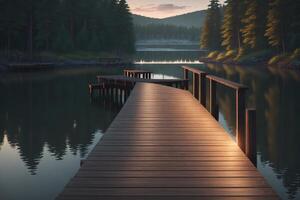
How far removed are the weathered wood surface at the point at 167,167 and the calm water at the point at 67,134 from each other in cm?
197

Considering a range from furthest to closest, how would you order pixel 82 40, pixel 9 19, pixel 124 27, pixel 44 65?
pixel 124 27
pixel 82 40
pixel 9 19
pixel 44 65

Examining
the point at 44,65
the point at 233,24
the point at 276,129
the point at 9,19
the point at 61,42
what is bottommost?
the point at 276,129

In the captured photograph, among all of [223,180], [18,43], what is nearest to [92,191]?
[223,180]

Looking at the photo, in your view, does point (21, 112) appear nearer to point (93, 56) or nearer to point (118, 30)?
point (93, 56)

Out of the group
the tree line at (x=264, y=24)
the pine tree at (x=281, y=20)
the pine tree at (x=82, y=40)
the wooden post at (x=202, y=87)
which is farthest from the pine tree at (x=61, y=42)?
the wooden post at (x=202, y=87)

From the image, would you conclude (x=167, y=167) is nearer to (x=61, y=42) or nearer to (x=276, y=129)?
(x=276, y=129)

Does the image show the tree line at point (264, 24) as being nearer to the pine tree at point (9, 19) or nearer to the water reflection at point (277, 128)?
the water reflection at point (277, 128)

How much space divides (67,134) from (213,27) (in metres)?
88.3

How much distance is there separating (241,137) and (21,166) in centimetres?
600

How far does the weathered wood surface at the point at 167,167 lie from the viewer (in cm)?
544

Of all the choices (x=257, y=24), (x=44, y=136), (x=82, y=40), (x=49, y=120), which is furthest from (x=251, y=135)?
(x=82, y=40)

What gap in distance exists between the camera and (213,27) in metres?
100

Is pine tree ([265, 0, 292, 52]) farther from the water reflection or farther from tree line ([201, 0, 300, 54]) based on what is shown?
the water reflection

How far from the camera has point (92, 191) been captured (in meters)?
5.46
